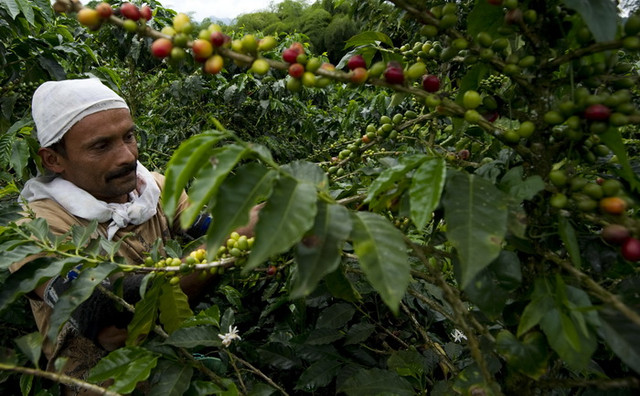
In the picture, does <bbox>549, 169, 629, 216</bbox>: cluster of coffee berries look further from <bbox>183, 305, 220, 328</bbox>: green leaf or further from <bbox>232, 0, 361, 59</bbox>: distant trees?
<bbox>232, 0, 361, 59</bbox>: distant trees

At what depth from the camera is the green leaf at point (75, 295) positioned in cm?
86

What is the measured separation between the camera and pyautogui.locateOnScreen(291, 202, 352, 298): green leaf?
57 cm

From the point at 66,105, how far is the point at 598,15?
82.3 inches

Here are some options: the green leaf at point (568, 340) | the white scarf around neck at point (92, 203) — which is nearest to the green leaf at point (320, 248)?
the green leaf at point (568, 340)

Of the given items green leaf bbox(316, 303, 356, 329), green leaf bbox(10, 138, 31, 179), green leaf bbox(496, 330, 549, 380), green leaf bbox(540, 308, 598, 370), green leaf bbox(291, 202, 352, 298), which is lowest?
green leaf bbox(10, 138, 31, 179)

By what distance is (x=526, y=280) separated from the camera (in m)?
0.83

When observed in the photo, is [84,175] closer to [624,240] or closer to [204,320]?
[204,320]

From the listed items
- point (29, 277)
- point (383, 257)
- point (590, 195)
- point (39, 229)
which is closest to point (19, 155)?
point (39, 229)

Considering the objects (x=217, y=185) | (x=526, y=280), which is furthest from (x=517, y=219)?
(x=217, y=185)

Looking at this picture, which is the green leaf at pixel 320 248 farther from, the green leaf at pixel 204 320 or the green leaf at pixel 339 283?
the green leaf at pixel 204 320

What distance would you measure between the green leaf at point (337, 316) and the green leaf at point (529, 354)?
0.58 m

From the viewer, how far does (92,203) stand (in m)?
1.91

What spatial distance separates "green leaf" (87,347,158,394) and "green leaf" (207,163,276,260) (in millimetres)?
595

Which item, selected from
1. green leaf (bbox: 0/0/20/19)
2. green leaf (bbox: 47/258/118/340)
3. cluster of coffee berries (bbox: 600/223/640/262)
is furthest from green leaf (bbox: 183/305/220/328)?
green leaf (bbox: 0/0/20/19)
